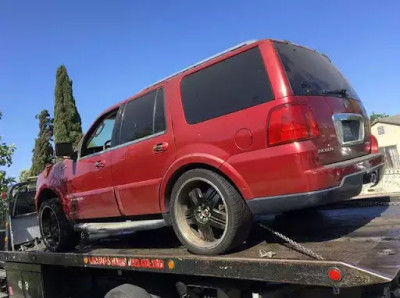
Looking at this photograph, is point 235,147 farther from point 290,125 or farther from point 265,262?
point 265,262

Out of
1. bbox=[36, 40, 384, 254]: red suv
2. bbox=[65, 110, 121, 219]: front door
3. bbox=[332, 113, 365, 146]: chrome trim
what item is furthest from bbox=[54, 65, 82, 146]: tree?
bbox=[332, 113, 365, 146]: chrome trim

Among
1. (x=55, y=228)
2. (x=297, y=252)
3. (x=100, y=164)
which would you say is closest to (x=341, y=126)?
(x=297, y=252)

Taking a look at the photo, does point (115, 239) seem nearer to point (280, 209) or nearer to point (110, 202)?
point (110, 202)

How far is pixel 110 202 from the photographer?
488cm

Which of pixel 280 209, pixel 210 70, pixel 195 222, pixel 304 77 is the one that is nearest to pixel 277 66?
pixel 304 77

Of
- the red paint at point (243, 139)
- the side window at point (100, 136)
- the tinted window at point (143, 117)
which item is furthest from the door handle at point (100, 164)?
the red paint at point (243, 139)

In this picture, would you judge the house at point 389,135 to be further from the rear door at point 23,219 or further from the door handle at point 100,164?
the door handle at point 100,164

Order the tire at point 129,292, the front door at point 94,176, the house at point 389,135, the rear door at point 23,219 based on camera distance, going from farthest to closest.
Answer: the house at point 389,135 → the rear door at point 23,219 → the front door at point 94,176 → the tire at point 129,292

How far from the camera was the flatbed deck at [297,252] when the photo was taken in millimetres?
2799

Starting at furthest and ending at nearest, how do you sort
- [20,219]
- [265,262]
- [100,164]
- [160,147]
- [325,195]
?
[20,219]
[100,164]
[160,147]
[325,195]
[265,262]

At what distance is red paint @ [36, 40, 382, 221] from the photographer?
330 cm

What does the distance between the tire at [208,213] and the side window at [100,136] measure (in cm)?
151

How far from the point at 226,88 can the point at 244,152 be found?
0.62m

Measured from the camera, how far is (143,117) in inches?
182
